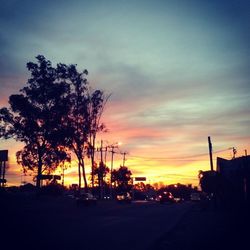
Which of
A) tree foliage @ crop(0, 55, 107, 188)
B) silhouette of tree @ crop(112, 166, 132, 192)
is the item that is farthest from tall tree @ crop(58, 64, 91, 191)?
silhouette of tree @ crop(112, 166, 132, 192)

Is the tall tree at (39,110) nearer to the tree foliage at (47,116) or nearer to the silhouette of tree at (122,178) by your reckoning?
the tree foliage at (47,116)

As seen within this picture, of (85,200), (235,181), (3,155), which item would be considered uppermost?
(3,155)

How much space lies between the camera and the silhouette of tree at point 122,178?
128m

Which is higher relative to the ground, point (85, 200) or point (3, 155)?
point (3, 155)

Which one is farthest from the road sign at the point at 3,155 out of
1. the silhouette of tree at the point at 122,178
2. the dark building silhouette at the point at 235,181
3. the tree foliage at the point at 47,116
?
the silhouette of tree at the point at 122,178

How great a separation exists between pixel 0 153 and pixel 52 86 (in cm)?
1209

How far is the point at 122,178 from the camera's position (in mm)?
128375

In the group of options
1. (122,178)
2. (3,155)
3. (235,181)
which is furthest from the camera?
(122,178)

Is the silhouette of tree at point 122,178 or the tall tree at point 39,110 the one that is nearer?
the tall tree at point 39,110

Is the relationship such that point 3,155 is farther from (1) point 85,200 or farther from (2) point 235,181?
(2) point 235,181

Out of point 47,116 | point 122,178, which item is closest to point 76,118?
point 47,116

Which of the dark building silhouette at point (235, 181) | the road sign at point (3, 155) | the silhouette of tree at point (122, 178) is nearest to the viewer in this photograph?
the dark building silhouette at point (235, 181)

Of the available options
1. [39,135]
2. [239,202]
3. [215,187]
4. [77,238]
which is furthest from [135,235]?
[39,135]

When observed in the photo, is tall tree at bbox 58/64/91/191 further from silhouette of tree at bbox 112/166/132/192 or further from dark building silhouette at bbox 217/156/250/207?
silhouette of tree at bbox 112/166/132/192
